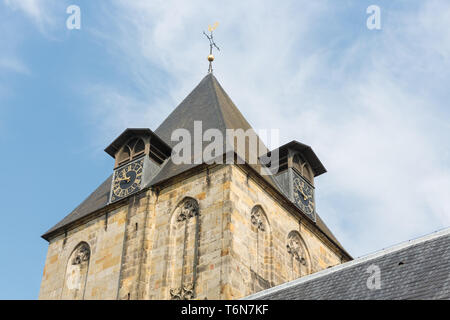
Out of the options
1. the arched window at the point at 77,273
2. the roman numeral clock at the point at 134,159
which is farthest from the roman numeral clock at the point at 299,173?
the arched window at the point at 77,273

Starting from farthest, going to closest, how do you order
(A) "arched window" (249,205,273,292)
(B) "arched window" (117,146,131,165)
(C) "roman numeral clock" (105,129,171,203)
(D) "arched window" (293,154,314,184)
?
(D) "arched window" (293,154,314,184) → (B) "arched window" (117,146,131,165) → (C) "roman numeral clock" (105,129,171,203) → (A) "arched window" (249,205,273,292)

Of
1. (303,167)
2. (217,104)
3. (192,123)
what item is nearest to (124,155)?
(192,123)

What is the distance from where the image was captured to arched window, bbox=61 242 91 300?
82.7 feet

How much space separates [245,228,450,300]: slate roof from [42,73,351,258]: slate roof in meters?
9.43

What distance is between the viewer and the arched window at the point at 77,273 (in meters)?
25.2

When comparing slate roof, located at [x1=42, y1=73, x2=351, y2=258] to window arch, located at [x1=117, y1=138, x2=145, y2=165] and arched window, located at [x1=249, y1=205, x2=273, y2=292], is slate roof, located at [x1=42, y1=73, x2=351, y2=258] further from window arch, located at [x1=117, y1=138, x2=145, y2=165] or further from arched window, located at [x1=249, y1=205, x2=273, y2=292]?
arched window, located at [x1=249, y1=205, x2=273, y2=292]

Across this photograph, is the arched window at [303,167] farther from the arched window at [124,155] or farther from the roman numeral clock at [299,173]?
the arched window at [124,155]

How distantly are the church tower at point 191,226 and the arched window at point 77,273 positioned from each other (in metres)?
0.04

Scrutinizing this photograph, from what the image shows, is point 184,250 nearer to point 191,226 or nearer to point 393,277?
point 191,226

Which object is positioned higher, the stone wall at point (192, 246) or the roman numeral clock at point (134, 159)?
the roman numeral clock at point (134, 159)

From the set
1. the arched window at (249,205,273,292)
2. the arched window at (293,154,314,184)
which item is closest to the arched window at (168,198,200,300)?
the arched window at (249,205,273,292)

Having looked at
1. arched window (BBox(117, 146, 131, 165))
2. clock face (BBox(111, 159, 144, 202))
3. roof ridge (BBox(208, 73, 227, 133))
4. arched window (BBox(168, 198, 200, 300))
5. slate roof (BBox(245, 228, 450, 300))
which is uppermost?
roof ridge (BBox(208, 73, 227, 133))

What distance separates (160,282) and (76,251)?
4.59 m
